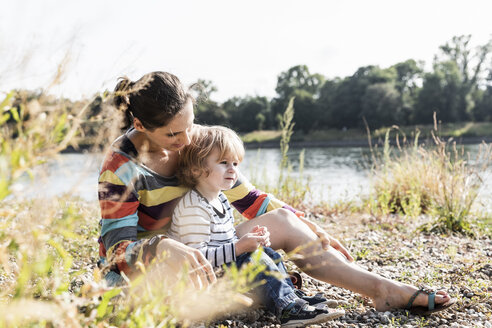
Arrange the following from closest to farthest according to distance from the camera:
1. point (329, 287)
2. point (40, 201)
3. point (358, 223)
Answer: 1. point (40, 201)
2. point (329, 287)
3. point (358, 223)

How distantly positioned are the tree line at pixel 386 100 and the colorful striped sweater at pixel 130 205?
34318 millimetres

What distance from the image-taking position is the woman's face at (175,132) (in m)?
2.11

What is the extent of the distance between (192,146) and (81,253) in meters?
1.44

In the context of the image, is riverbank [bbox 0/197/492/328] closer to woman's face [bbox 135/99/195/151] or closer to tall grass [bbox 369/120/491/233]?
tall grass [bbox 369/120/491/233]

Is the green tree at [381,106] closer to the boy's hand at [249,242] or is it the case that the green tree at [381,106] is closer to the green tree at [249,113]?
the green tree at [249,113]

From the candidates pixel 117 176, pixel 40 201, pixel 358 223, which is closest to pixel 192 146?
pixel 117 176

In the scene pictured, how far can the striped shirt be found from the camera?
1.93 metres

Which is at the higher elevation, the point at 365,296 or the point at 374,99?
the point at 374,99

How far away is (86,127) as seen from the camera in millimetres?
1099

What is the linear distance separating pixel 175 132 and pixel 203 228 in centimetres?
49

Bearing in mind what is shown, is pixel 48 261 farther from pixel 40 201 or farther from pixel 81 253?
pixel 81 253

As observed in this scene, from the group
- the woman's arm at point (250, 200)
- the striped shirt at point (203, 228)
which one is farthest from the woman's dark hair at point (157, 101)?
the woman's arm at point (250, 200)

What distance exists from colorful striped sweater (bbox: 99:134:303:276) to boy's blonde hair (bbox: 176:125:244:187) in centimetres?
7

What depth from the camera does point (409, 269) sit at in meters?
2.90
